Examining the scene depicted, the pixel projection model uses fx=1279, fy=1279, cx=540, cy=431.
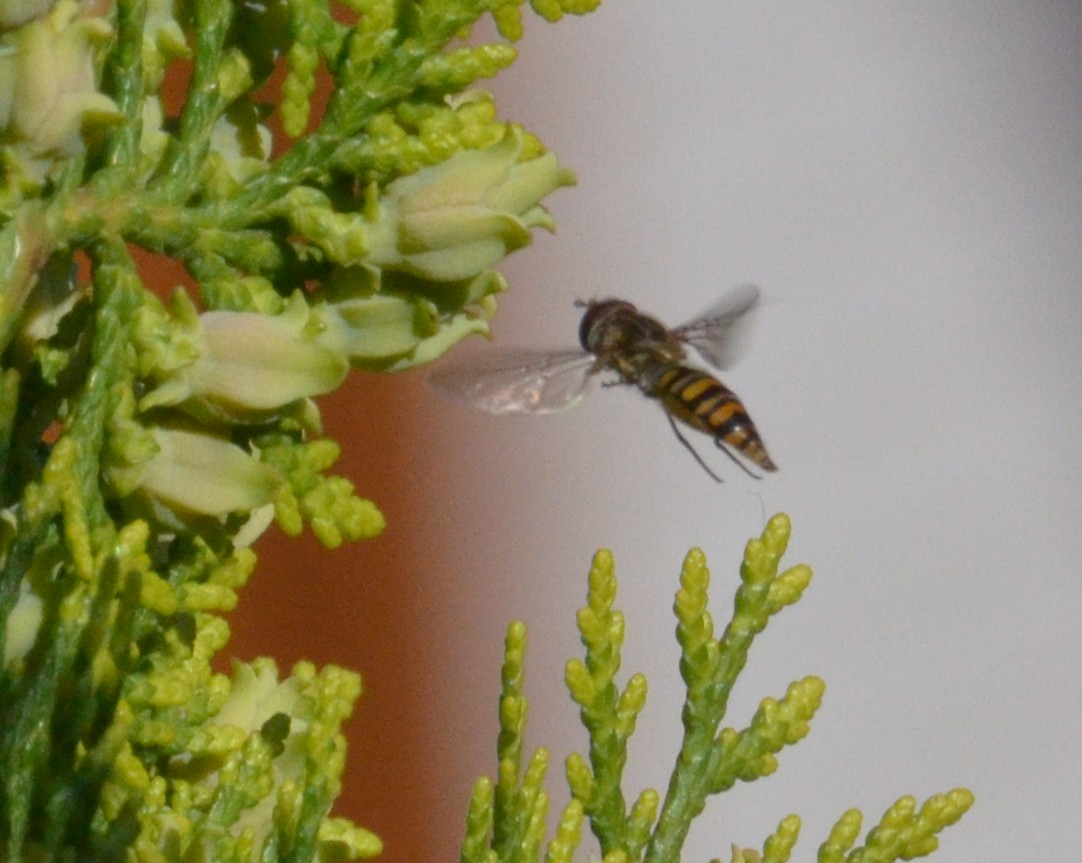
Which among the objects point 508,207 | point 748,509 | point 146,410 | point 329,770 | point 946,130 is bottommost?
point 329,770

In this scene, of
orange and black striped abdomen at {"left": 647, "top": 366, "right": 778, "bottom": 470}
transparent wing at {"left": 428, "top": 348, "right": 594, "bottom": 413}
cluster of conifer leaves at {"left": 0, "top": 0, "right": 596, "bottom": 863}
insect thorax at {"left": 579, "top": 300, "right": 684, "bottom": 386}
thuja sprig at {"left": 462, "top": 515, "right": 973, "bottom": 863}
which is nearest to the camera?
cluster of conifer leaves at {"left": 0, "top": 0, "right": 596, "bottom": 863}

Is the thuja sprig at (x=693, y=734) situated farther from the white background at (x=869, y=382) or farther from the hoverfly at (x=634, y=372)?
the white background at (x=869, y=382)

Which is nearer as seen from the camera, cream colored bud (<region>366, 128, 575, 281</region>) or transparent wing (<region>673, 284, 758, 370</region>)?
cream colored bud (<region>366, 128, 575, 281</region>)

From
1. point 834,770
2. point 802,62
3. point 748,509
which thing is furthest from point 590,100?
point 834,770

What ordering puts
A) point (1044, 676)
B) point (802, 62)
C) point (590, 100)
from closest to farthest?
point (1044, 676)
point (802, 62)
point (590, 100)

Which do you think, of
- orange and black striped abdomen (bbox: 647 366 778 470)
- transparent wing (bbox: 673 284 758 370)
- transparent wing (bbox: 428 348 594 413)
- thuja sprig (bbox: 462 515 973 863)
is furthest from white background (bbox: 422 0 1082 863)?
thuja sprig (bbox: 462 515 973 863)

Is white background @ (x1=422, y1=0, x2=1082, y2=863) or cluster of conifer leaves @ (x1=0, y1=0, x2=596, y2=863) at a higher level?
white background @ (x1=422, y1=0, x2=1082, y2=863)

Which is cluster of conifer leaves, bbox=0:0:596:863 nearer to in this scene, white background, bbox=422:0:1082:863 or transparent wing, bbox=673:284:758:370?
transparent wing, bbox=673:284:758:370

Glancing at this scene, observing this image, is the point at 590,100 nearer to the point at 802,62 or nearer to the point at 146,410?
the point at 802,62
